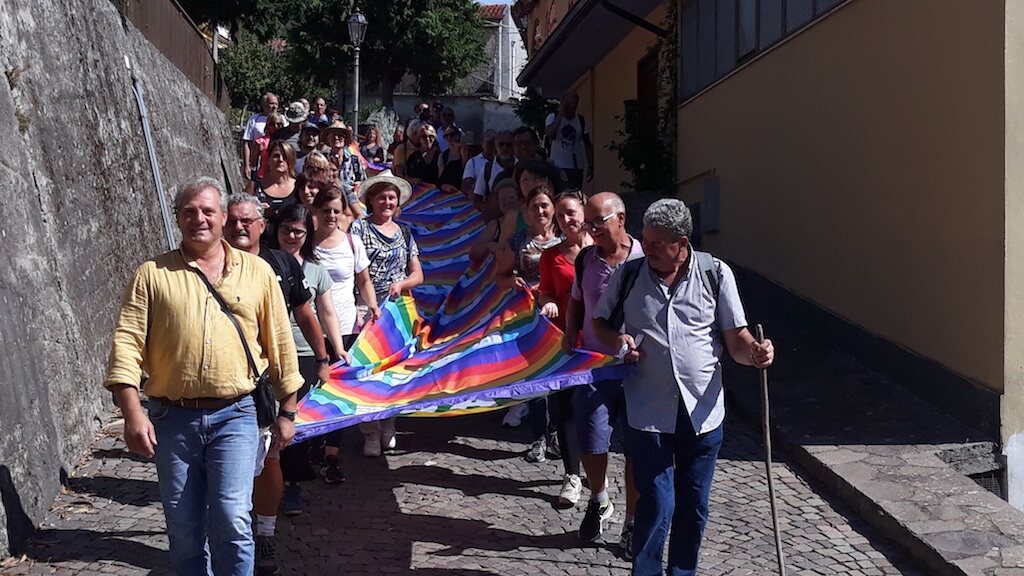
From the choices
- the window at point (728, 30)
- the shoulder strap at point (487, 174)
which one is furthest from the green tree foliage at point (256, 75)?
the shoulder strap at point (487, 174)

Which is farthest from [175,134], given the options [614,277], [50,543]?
[614,277]

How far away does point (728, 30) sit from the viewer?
44.8ft

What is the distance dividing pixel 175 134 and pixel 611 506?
436 inches

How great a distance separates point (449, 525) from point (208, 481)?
211 centimetres

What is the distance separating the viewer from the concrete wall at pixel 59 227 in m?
6.17

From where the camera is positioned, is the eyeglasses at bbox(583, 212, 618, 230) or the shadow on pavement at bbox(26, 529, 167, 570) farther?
the eyeglasses at bbox(583, 212, 618, 230)

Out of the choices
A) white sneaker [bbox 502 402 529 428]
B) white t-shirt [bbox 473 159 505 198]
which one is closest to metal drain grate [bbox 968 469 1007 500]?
white sneaker [bbox 502 402 529 428]

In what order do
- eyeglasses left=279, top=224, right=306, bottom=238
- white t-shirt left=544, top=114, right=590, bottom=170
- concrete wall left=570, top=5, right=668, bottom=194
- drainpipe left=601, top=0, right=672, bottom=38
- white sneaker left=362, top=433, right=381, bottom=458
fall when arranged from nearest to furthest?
eyeglasses left=279, top=224, right=306, bottom=238 < white sneaker left=362, top=433, right=381, bottom=458 < white t-shirt left=544, top=114, right=590, bottom=170 < drainpipe left=601, top=0, right=672, bottom=38 < concrete wall left=570, top=5, right=668, bottom=194

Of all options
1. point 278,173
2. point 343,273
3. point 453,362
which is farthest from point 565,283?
point 278,173

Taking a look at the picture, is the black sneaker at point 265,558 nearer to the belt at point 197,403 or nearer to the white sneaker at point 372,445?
the belt at point 197,403

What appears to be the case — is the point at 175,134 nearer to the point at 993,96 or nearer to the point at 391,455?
the point at 391,455

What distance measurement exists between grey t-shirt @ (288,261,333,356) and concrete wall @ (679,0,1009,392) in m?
4.34

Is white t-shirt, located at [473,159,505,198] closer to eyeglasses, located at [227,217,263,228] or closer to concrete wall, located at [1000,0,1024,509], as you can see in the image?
concrete wall, located at [1000,0,1024,509]

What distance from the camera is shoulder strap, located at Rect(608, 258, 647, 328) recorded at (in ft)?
16.9
